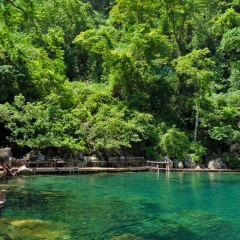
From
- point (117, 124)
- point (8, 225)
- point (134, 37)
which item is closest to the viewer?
point (8, 225)

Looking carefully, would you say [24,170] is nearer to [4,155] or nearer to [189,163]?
[4,155]

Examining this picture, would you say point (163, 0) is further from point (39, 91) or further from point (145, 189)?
point (145, 189)

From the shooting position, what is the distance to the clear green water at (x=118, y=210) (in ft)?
30.0

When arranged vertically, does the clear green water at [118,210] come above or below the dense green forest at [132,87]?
below

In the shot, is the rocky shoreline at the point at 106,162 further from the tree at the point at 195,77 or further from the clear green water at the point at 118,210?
the clear green water at the point at 118,210

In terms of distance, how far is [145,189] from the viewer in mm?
17016

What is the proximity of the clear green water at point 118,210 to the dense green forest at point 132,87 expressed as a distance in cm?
733

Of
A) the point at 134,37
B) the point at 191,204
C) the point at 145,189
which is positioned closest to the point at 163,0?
the point at 134,37

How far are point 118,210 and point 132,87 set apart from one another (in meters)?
22.2

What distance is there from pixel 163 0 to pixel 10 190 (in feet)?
99.2

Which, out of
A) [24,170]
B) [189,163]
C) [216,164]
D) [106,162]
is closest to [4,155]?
[24,170]

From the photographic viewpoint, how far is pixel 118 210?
467 inches

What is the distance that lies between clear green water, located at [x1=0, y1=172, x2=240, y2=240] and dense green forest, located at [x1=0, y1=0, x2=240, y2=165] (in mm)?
7334

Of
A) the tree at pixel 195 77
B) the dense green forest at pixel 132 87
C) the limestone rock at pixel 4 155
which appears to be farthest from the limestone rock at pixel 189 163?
the limestone rock at pixel 4 155
